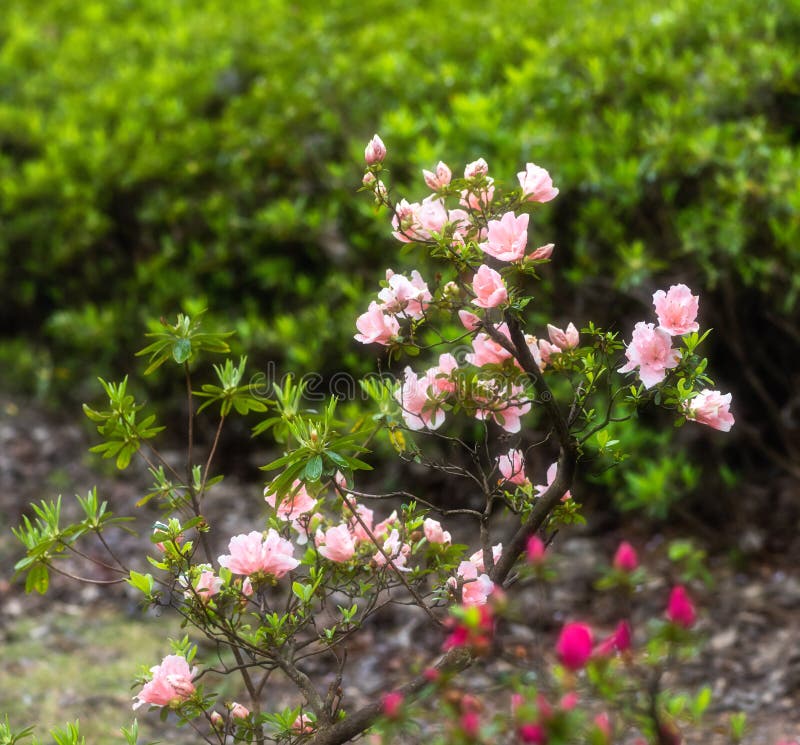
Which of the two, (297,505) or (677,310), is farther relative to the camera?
(297,505)

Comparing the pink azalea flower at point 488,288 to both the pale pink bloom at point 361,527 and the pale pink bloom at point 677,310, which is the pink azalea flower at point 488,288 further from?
the pale pink bloom at point 361,527

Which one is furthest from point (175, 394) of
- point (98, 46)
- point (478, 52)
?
point (98, 46)

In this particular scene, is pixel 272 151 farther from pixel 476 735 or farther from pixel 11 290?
pixel 476 735

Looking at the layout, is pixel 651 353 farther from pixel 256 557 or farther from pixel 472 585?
pixel 256 557

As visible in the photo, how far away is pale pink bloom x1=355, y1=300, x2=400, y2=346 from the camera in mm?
1867

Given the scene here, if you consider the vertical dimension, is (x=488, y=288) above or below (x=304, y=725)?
above

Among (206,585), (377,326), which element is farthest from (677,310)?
(206,585)

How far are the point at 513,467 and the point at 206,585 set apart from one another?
676 mm

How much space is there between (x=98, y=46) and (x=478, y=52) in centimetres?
318

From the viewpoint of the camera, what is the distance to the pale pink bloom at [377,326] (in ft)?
6.13

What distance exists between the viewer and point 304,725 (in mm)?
1992

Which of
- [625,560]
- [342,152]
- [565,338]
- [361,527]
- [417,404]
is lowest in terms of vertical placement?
[342,152]

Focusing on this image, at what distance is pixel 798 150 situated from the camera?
12.7 feet

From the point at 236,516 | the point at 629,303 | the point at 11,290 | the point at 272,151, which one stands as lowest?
the point at 236,516
